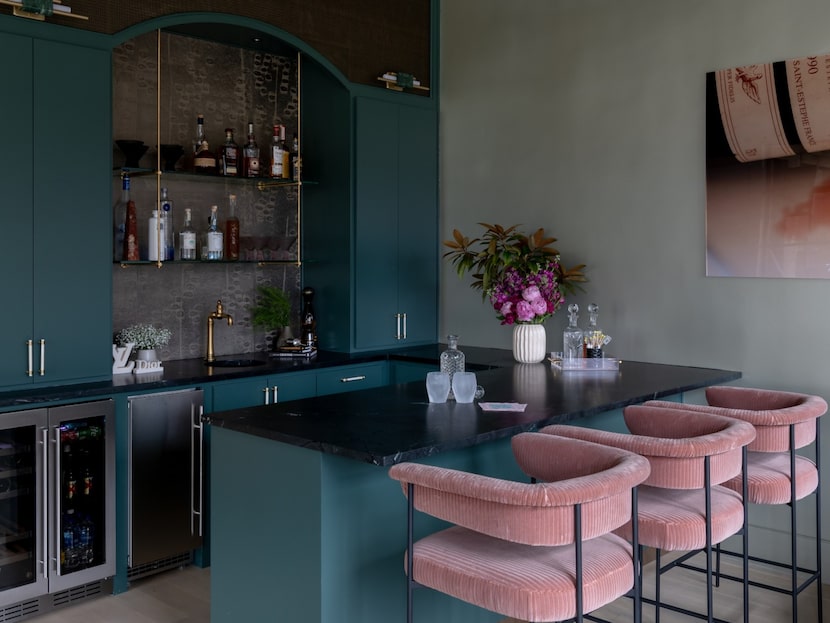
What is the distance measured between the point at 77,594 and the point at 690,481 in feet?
8.47

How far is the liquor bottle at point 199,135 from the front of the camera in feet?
15.0

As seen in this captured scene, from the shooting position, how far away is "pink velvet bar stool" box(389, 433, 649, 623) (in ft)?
6.79

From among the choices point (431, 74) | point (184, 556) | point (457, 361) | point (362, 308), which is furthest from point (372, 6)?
point (184, 556)

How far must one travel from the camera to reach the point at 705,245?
4.18m

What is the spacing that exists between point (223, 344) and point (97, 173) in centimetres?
137

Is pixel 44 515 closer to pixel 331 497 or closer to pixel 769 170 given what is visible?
pixel 331 497

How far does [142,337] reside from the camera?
13.7 ft

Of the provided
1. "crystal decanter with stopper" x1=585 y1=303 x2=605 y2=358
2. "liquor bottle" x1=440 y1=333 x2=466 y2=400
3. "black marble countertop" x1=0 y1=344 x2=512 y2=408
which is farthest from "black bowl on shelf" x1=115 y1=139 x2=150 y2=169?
"crystal decanter with stopper" x1=585 y1=303 x2=605 y2=358

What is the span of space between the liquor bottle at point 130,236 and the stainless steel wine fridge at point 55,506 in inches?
32.6

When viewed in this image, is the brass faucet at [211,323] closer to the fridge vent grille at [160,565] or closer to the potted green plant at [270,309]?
the potted green plant at [270,309]

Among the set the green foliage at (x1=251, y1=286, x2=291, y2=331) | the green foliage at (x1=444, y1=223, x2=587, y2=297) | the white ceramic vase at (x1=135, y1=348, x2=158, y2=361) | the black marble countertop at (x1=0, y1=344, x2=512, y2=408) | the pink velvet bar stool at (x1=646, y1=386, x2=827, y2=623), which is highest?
the green foliage at (x1=444, y1=223, x2=587, y2=297)

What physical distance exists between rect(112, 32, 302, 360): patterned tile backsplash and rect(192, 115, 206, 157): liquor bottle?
45 mm

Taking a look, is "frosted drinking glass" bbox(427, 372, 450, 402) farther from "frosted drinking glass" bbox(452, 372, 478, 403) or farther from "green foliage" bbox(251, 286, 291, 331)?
"green foliage" bbox(251, 286, 291, 331)

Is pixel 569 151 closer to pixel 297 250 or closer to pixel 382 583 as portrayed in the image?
pixel 297 250
